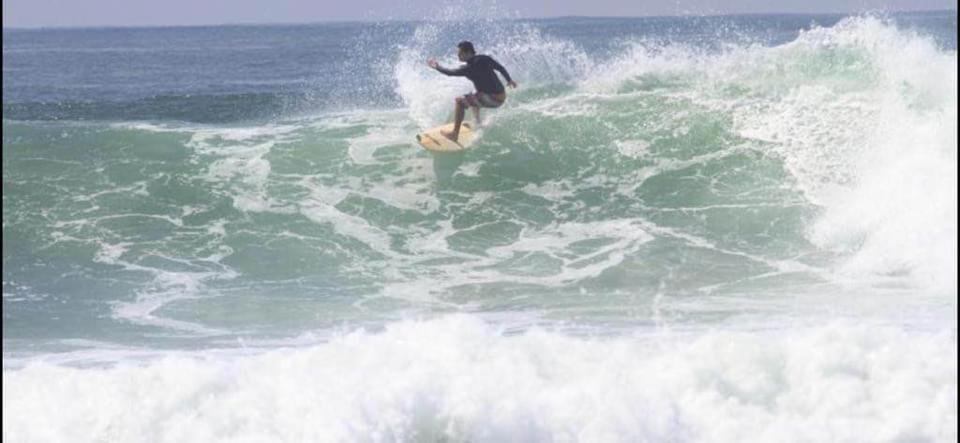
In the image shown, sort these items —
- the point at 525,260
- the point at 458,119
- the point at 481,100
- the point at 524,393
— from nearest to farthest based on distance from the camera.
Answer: the point at 524,393, the point at 525,260, the point at 481,100, the point at 458,119

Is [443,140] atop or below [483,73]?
below

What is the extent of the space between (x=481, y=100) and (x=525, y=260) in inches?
123

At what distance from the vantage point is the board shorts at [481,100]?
15047 millimetres

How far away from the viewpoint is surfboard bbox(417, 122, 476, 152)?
1559 cm

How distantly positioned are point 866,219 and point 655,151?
3472mm

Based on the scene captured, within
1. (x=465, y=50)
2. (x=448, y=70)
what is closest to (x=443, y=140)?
(x=465, y=50)

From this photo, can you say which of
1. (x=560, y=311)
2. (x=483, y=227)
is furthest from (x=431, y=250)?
(x=560, y=311)

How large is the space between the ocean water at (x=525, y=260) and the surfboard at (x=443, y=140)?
9.8 inches

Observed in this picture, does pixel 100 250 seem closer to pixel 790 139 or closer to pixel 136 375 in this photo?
pixel 136 375

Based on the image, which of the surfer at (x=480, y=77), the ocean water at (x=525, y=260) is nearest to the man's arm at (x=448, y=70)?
the surfer at (x=480, y=77)

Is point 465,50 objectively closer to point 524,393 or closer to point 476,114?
point 476,114

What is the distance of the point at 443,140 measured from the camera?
1563cm

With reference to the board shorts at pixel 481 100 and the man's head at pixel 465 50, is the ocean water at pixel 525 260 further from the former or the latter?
the man's head at pixel 465 50

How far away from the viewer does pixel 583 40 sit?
52.9 m
